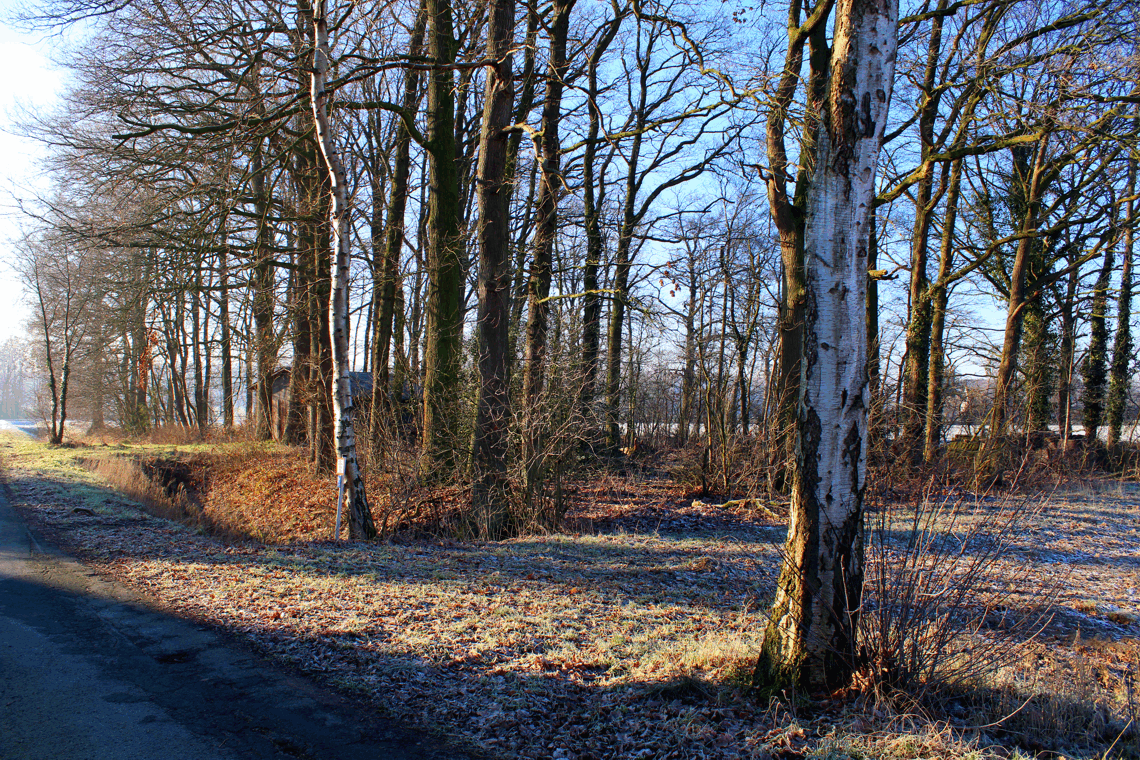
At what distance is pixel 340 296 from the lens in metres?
9.48

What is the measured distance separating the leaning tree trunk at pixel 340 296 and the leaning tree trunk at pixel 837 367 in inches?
291

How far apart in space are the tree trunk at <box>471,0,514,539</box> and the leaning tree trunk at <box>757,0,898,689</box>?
22.4ft

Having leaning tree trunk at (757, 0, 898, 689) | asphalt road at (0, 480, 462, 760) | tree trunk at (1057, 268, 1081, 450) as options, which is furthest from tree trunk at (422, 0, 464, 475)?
tree trunk at (1057, 268, 1081, 450)

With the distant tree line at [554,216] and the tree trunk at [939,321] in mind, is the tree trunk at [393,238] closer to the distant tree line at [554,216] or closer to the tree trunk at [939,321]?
the distant tree line at [554,216]

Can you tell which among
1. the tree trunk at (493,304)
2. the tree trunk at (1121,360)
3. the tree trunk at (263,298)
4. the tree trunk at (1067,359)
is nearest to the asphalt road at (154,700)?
the tree trunk at (493,304)

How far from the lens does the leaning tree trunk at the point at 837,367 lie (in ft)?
12.2

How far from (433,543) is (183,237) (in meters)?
7.47

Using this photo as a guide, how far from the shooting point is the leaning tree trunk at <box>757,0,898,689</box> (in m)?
3.71

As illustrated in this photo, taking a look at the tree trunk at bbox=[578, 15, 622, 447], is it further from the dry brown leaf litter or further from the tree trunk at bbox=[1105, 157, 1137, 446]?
the tree trunk at bbox=[1105, 157, 1137, 446]

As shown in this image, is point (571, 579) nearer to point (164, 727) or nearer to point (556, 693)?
point (556, 693)

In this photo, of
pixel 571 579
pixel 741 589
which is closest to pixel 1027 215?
pixel 741 589

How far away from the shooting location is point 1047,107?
27.2ft

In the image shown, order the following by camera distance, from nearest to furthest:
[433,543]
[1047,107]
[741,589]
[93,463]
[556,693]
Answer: [556,693], [741,589], [1047,107], [433,543], [93,463]

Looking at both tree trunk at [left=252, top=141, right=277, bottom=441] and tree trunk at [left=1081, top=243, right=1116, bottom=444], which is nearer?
tree trunk at [left=252, top=141, right=277, bottom=441]
